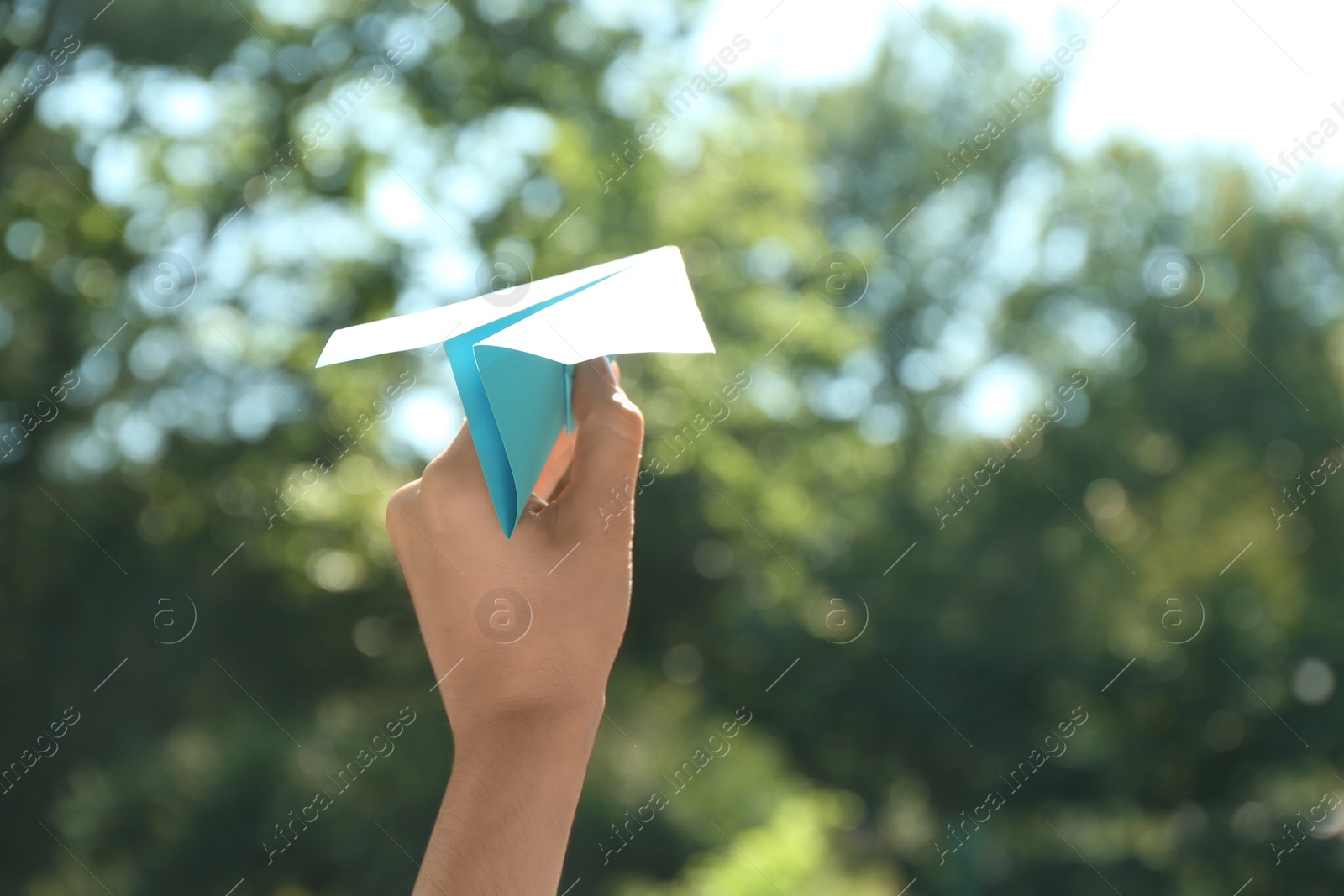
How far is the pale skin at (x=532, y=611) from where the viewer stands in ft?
3.18

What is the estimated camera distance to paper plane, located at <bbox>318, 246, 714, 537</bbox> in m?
1.09

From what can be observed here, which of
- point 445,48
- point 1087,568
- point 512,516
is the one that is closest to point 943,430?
point 1087,568

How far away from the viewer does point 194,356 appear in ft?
29.5

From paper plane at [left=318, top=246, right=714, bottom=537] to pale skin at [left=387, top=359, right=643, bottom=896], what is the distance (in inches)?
1.6

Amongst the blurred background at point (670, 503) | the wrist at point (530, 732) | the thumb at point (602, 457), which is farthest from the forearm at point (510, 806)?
the blurred background at point (670, 503)

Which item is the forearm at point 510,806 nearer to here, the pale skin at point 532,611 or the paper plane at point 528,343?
the pale skin at point 532,611

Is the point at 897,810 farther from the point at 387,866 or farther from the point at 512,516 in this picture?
the point at 512,516

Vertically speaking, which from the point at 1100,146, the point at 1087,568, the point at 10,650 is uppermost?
the point at 1100,146

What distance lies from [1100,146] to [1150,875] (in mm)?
10822

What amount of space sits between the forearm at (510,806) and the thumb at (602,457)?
0.72 feet

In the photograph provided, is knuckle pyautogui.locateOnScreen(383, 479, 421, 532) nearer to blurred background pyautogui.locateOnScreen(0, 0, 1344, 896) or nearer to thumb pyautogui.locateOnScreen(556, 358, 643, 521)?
thumb pyautogui.locateOnScreen(556, 358, 643, 521)

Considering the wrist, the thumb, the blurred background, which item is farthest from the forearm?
the blurred background

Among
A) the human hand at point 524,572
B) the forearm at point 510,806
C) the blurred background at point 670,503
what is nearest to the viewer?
the forearm at point 510,806

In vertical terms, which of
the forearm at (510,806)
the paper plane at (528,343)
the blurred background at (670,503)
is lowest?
the blurred background at (670,503)
